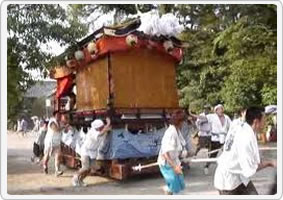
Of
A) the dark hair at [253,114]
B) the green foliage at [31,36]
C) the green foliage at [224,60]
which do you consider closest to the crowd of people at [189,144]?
the dark hair at [253,114]

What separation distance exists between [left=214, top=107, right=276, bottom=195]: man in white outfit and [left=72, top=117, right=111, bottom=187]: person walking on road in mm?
848

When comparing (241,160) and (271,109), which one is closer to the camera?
(241,160)

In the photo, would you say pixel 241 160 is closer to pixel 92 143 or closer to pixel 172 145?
pixel 172 145

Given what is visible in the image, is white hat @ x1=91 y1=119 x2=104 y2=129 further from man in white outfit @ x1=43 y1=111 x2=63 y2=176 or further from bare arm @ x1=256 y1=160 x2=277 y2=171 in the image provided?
bare arm @ x1=256 y1=160 x2=277 y2=171

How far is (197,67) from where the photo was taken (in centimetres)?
312

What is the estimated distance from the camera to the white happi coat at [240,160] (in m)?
2.55

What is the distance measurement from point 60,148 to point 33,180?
29 centimetres

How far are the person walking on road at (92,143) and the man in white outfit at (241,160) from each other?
0.85 metres

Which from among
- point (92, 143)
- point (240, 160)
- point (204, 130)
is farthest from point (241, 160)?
point (92, 143)

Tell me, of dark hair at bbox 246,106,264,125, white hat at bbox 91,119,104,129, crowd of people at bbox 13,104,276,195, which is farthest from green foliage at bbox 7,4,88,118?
dark hair at bbox 246,106,264,125

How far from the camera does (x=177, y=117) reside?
314cm

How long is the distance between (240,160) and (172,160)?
50 cm

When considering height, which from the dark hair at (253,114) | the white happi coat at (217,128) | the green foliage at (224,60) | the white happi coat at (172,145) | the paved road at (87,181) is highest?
the green foliage at (224,60)

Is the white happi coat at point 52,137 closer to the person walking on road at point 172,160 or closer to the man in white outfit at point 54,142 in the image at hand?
the man in white outfit at point 54,142
